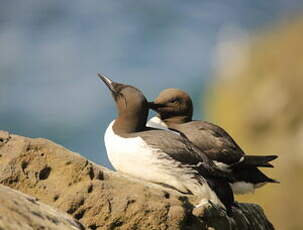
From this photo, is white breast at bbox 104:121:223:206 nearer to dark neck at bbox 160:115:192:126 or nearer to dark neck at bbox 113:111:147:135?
dark neck at bbox 113:111:147:135

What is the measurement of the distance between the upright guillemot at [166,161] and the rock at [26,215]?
1751 mm

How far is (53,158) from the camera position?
5.36 m

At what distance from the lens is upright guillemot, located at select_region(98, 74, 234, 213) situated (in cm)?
623

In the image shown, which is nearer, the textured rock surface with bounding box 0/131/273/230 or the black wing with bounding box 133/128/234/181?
the textured rock surface with bounding box 0/131/273/230

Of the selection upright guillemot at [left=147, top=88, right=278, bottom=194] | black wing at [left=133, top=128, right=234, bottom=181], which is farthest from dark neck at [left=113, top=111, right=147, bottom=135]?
upright guillemot at [left=147, top=88, right=278, bottom=194]

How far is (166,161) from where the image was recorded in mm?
6262

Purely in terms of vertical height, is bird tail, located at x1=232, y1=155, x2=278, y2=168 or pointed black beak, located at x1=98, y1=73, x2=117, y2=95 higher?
pointed black beak, located at x1=98, y1=73, x2=117, y2=95

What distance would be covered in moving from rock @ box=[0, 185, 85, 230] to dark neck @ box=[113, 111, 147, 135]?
2.13 meters

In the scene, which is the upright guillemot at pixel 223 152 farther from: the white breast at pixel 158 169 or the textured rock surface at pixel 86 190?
the textured rock surface at pixel 86 190

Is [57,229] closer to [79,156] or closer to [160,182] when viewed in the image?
[79,156]

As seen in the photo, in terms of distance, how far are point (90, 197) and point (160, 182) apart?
1170mm

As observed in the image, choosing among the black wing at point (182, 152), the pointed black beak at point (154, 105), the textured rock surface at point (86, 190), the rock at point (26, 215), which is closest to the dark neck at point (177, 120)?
the pointed black beak at point (154, 105)

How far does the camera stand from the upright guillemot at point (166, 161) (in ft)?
20.4

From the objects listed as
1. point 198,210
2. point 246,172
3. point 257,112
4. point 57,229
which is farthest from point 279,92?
point 57,229
